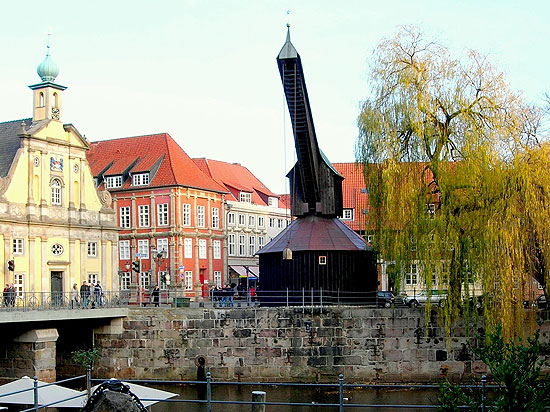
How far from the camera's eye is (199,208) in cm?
5281

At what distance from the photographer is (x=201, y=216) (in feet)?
174

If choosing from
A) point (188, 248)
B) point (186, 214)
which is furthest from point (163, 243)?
point (186, 214)

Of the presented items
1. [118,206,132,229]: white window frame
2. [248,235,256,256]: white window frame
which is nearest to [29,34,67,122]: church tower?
[118,206,132,229]: white window frame

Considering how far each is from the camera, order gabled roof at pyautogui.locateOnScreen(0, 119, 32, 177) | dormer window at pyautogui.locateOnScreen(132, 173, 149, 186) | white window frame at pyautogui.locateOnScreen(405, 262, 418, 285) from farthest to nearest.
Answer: dormer window at pyautogui.locateOnScreen(132, 173, 149, 186)
gabled roof at pyautogui.locateOnScreen(0, 119, 32, 177)
white window frame at pyautogui.locateOnScreen(405, 262, 418, 285)

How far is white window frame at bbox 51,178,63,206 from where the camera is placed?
37.8 metres

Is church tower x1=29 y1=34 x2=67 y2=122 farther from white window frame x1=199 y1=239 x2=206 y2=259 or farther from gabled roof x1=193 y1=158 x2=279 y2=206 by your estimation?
gabled roof x1=193 y1=158 x2=279 y2=206

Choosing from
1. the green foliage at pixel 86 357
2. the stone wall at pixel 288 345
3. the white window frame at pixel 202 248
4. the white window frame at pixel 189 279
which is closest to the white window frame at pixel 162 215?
the white window frame at pixel 202 248

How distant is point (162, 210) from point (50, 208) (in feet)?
46.1

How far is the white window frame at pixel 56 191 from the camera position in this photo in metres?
37.8

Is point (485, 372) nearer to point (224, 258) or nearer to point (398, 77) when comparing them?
A: point (398, 77)

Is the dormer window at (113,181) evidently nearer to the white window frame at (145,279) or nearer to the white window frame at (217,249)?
the white window frame at (145,279)

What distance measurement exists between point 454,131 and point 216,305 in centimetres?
1156

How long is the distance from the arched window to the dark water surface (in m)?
13.5

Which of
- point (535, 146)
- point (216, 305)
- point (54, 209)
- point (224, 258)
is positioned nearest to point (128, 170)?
point (224, 258)
